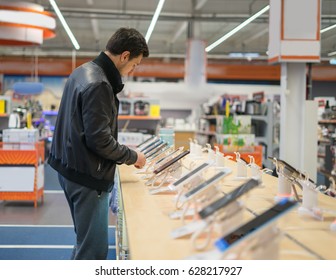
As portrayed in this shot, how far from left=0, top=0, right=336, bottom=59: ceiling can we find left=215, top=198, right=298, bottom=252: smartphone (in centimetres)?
936

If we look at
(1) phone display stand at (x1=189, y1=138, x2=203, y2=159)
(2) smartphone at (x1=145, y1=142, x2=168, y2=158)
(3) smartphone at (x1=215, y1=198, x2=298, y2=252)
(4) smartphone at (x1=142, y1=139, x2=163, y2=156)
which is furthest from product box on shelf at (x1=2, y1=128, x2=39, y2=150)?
(3) smartphone at (x1=215, y1=198, x2=298, y2=252)

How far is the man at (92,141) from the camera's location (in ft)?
7.98

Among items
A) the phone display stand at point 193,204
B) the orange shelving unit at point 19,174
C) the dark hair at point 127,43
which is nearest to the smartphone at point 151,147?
the dark hair at point 127,43

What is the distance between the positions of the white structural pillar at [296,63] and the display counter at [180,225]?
431 centimetres

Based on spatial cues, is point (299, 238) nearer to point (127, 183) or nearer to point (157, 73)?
point (127, 183)

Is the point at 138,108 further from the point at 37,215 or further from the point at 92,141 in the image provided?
the point at 92,141

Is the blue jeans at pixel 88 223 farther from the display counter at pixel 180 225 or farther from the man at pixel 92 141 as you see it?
the display counter at pixel 180 225

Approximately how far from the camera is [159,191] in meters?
2.85

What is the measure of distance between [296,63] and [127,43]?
4.99m

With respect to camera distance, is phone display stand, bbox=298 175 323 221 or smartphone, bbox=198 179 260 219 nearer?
smartphone, bbox=198 179 260 219

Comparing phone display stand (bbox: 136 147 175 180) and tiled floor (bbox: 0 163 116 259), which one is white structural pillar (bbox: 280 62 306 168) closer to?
tiled floor (bbox: 0 163 116 259)

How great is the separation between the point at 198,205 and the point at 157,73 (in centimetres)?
1697

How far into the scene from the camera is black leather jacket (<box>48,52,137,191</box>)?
242cm

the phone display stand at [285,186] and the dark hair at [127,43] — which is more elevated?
the dark hair at [127,43]
